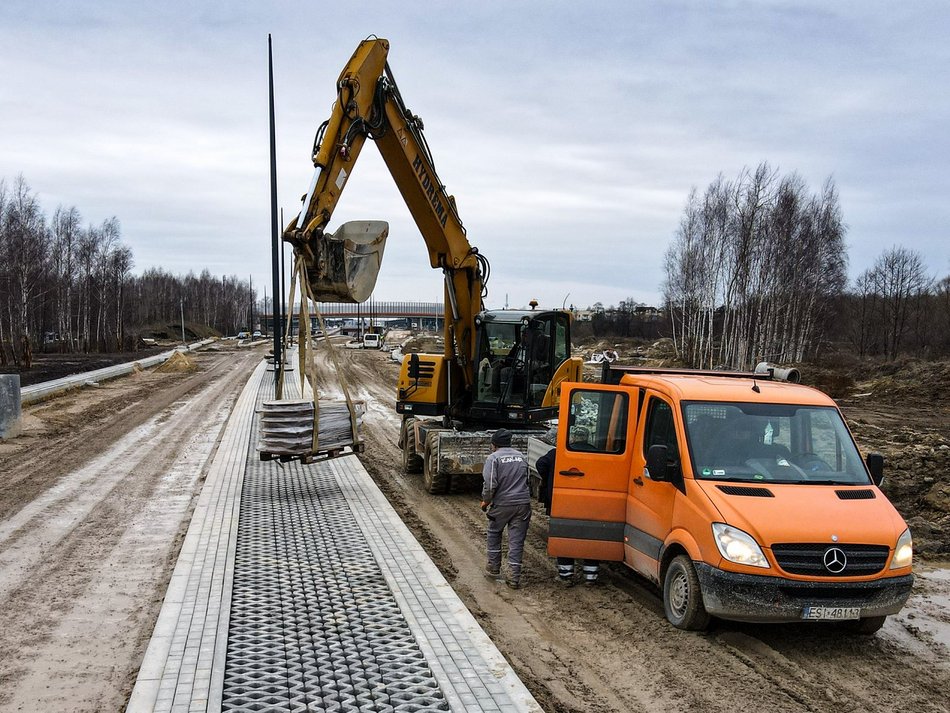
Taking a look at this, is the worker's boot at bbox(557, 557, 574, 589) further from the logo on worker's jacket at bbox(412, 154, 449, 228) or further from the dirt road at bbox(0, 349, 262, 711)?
the logo on worker's jacket at bbox(412, 154, 449, 228)

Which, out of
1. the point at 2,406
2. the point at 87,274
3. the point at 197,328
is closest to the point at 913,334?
the point at 2,406

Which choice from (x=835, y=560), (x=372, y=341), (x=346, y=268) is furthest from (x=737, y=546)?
(x=372, y=341)

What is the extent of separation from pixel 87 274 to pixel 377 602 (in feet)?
201

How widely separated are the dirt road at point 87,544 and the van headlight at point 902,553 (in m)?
5.61

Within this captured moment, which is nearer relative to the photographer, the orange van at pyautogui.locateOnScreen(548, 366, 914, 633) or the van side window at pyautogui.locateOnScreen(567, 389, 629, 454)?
the orange van at pyautogui.locateOnScreen(548, 366, 914, 633)

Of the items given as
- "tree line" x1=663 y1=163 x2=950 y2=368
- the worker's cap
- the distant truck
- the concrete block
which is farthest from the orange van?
the distant truck

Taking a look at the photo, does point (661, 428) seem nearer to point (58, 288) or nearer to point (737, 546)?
point (737, 546)

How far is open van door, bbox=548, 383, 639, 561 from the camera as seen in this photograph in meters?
7.62

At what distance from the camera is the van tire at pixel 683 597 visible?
6387 mm

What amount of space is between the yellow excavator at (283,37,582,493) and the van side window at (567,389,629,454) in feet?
12.4

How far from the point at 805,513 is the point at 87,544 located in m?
7.80

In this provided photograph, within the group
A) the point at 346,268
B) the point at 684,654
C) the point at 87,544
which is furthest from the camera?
the point at 346,268

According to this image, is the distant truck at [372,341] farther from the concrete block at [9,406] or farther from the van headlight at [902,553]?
the van headlight at [902,553]

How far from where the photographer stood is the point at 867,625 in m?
6.45
